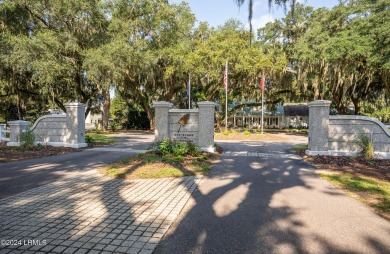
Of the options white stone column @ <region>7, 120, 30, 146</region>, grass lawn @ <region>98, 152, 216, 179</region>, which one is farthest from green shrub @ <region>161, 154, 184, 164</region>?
white stone column @ <region>7, 120, 30, 146</region>

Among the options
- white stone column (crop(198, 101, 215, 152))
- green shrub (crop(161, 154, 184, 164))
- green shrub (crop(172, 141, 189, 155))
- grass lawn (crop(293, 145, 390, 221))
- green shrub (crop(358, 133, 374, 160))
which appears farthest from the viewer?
white stone column (crop(198, 101, 215, 152))

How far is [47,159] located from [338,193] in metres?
9.65

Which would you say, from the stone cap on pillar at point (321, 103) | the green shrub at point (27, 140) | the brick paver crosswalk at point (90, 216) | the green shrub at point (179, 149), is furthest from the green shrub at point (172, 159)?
the green shrub at point (27, 140)

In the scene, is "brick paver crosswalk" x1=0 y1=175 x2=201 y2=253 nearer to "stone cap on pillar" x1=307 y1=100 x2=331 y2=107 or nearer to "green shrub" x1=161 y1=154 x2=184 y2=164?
"green shrub" x1=161 y1=154 x2=184 y2=164

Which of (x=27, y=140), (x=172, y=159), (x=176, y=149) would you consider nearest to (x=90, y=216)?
(x=172, y=159)

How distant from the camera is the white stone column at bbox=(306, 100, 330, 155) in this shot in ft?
35.1

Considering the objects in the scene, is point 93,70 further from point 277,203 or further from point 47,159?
point 277,203

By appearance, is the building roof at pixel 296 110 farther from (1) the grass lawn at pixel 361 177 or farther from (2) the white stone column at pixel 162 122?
(2) the white stone column at pixel 162 122

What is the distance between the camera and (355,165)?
910 cm

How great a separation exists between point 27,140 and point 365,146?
14.7 m

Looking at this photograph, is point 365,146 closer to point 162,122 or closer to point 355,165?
point 355,165

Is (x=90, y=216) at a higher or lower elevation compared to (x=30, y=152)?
lower

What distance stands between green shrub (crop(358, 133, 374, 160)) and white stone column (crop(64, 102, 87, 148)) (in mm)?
12566

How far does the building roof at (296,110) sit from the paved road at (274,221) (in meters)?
42.5
